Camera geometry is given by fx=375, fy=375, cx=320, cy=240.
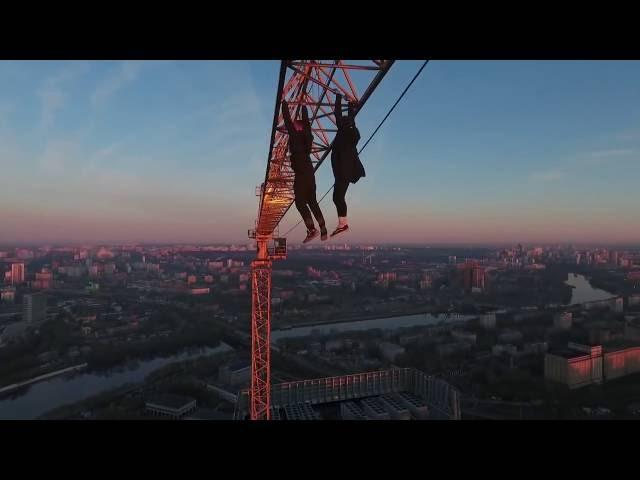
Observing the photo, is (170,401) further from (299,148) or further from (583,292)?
(583,292)

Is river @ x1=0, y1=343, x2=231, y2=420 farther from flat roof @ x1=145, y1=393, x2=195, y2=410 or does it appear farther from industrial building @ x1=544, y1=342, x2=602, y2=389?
industrial building @ x1=544, y1=342, x2=602, y2=389

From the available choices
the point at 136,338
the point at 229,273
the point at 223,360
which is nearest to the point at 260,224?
the point at 223,360

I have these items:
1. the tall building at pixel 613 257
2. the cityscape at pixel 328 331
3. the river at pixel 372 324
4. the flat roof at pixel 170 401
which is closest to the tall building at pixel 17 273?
the cityscape at pixel 328 331

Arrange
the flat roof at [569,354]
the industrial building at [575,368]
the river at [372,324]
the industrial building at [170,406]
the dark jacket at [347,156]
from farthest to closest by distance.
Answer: the river at [372,324] < the flat roof at [569,354] < the industrial building at [575,368] < the industrial building at [170,406] < the dark jacket at [347,156]

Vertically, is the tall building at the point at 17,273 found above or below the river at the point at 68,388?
above

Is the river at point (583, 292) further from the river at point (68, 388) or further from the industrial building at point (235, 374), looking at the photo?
the river at point (68, 388)

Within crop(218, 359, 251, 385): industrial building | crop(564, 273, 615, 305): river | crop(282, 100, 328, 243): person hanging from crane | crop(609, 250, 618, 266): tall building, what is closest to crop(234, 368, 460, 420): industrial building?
crop(218, 359, 251, 385): industrial building
